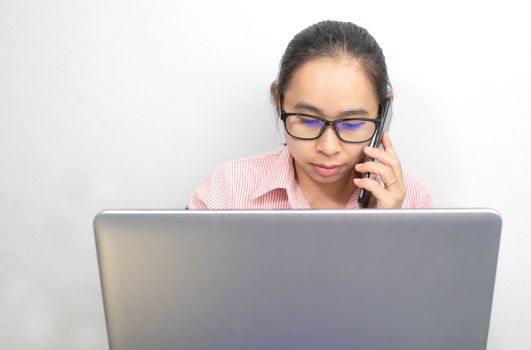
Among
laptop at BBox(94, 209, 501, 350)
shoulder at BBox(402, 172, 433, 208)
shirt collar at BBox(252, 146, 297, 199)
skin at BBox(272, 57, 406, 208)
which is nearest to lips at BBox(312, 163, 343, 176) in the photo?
skin at BBox(272, 57, 406, 208)

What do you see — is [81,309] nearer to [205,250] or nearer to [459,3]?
[205,250]

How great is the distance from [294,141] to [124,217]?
20.3 inches

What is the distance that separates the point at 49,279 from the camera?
4.75 feet

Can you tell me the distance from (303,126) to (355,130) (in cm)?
11

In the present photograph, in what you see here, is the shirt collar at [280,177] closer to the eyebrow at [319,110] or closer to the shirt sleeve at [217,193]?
the shirt sleeve at [217,193]

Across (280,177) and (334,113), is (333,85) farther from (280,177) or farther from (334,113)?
(280,177)

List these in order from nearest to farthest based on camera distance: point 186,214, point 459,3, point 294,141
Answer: point 186,214
point 294,141
point 459,3

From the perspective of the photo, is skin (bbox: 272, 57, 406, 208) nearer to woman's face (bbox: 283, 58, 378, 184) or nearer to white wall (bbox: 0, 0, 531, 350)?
woman's face (bbox: 283, 58, 378, 184)

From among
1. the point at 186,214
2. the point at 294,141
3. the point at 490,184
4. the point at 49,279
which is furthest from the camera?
the point at 49,279

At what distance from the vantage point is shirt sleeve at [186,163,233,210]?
109cm

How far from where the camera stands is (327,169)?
96cm

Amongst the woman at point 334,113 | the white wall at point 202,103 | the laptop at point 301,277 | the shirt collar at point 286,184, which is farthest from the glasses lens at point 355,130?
the laptop at point 301,277

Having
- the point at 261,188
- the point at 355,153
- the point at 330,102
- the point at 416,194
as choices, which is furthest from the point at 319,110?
the point at 416,194

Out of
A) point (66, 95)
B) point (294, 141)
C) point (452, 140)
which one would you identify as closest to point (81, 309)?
point (66, 95)
